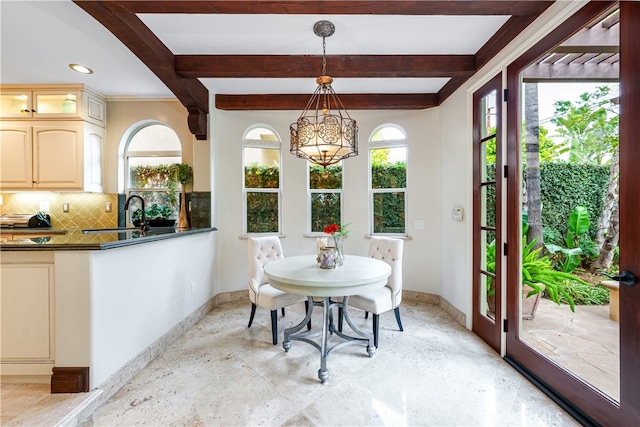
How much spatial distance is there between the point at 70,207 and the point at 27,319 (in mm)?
2563

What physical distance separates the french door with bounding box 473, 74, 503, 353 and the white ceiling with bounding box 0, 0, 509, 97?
0.59 metres

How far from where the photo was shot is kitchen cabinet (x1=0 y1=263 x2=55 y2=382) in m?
1.73

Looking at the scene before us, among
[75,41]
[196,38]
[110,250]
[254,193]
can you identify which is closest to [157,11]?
[196,38]

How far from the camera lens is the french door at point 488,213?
2.31 metres

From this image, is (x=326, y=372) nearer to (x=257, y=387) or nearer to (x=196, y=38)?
(x=257, y=387)

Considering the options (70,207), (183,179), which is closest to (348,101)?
(183,179)

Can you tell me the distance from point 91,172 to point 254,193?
208 centimetres

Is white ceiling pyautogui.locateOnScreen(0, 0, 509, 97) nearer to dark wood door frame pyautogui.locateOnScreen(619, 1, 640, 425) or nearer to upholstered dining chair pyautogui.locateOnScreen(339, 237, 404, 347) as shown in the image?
dark wood door frame pyautogui.locateOnScreen(619, 1, 640, 425)

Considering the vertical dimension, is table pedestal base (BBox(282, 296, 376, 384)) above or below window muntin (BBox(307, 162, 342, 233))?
below

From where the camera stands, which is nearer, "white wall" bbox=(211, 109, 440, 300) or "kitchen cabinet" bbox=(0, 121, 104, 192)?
"kitchen cabinet" bbox=(0, 121, 104, 192)

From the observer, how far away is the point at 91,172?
3477 millimetres

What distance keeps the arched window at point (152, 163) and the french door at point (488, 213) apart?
3716 mm

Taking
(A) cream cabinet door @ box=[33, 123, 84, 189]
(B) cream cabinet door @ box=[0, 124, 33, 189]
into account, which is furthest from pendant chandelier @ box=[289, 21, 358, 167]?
(B) cream cabinet door @ box=[0, 124, 33, 189]

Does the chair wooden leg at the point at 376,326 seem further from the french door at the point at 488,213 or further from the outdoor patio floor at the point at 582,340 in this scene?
the outdoor patio floor at the point at 582,340
